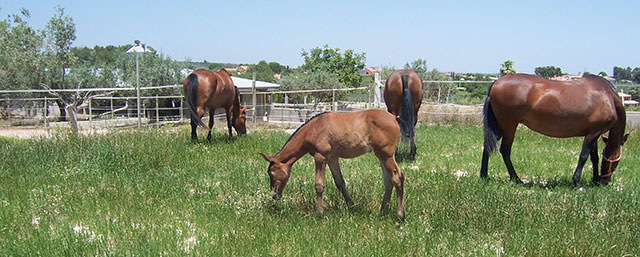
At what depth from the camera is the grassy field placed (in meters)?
3.81

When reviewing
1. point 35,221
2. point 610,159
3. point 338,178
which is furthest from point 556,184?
point 35,221

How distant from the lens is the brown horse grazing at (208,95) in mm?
9086

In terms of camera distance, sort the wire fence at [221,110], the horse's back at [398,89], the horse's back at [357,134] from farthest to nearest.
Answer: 1. the wire fence at [221,110]
2. the horse's back at [398,89]
3. the horse's back at [357,134]

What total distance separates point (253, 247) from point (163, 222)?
1.17m

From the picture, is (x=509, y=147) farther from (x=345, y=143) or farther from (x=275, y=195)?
(x=275, y=195)

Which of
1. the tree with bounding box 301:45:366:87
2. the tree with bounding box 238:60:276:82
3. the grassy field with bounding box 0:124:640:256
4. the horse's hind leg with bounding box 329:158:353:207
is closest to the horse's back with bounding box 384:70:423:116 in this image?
the grassy field with bounding box 0:124:640:256

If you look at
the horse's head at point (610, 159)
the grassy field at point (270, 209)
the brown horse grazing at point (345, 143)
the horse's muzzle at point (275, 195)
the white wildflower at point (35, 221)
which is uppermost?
the brown horse grazing at point (345, 143)

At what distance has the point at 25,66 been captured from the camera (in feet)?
78.5

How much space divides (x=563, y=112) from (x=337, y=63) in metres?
53.9

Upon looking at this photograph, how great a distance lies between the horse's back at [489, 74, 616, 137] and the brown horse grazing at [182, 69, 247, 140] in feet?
17.8

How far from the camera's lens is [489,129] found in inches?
251

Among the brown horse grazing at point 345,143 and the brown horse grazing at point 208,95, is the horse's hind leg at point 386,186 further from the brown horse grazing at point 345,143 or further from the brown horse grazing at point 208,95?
the brown horse grazing at point 208,95

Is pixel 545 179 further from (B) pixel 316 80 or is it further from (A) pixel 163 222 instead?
(B) pixel 316 80

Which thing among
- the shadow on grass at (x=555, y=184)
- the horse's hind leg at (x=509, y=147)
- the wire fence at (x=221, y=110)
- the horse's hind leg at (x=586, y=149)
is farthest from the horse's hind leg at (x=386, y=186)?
the wire fence at (x=221, y=110)
